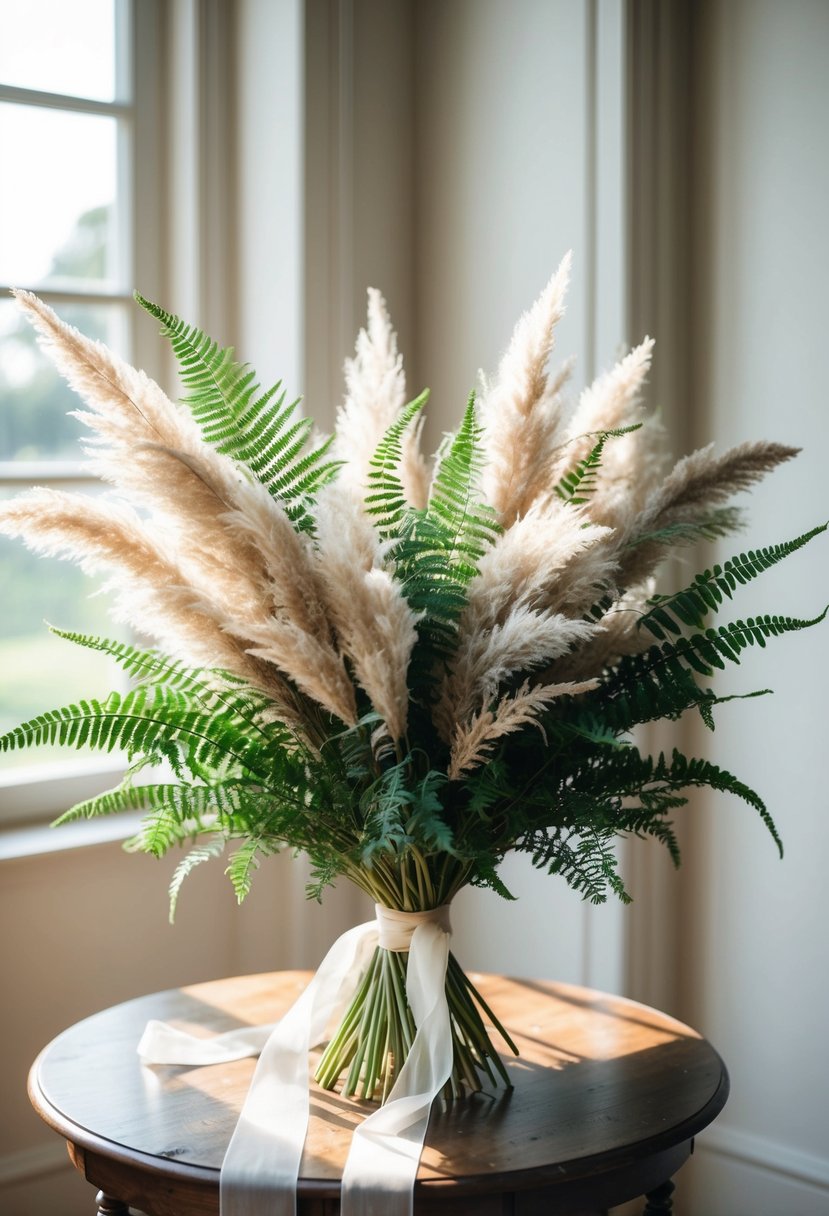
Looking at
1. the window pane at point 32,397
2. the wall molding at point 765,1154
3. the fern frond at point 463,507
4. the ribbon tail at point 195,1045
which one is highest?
the window pane at point 32,397

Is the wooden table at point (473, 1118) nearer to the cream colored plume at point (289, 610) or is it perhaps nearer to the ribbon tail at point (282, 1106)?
the ribbon tail at point (282, 1106)

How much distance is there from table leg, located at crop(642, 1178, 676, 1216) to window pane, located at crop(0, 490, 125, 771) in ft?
3.89

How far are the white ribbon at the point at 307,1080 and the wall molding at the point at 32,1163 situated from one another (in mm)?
612

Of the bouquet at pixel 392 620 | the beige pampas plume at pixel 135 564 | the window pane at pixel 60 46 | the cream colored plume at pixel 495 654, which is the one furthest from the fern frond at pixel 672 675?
the window pane at pixel 60 46

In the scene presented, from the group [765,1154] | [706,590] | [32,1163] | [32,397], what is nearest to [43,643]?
[32,397]

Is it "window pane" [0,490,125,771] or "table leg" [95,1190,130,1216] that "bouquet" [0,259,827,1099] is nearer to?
"table leg" [95,1190,130,1216]

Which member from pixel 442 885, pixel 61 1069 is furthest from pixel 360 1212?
pixel 61 1069

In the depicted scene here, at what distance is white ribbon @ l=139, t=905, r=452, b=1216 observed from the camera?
1.17m

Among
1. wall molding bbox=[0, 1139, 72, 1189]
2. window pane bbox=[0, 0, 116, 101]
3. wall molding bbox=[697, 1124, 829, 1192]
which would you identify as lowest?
wall molding bbox=[697, 1124, 829, 1192]

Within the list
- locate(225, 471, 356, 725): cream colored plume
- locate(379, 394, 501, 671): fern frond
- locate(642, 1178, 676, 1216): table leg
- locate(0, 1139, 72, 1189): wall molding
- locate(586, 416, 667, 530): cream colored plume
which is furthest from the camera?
locate(0, 1139, 72, 1189): wall molding

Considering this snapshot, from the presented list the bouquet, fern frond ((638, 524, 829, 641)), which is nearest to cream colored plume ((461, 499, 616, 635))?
the bouquet

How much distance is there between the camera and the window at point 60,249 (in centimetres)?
206

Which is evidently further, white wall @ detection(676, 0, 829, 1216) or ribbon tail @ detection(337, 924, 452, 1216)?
white wall @ detection(676, 0, 829, 1216)

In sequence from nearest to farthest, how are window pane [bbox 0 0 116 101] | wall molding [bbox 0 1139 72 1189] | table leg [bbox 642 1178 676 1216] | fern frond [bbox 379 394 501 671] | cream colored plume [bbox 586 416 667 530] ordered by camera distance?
fern frond [bbox 379 394 501 671] < cream colored plume [bbox 586 416 667 530] < table leg [bbox 642 1178 676 1216] < wall molding [bbox 0 1139 72 1189] < window pane [bbox 0 0 116 101]
